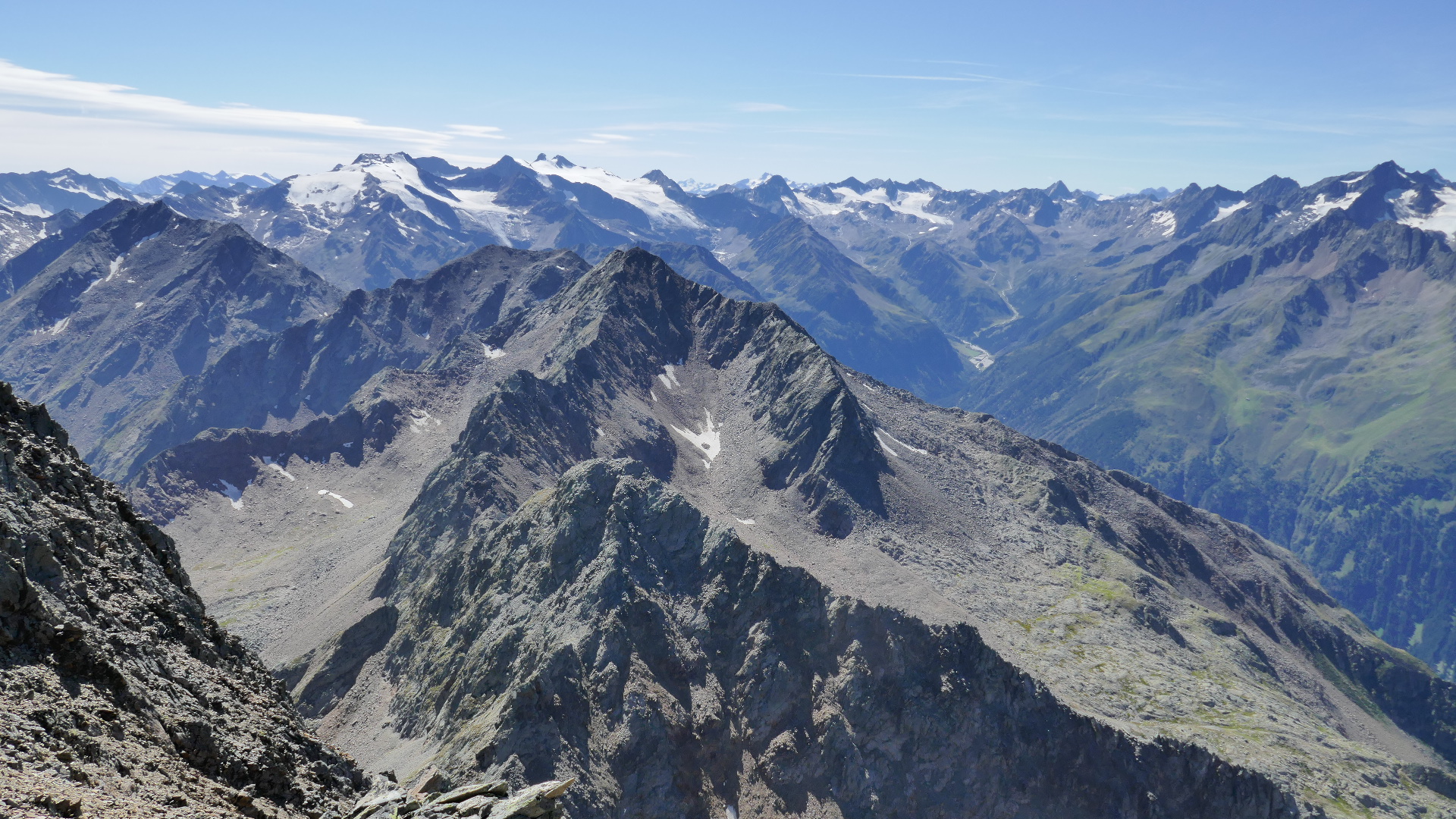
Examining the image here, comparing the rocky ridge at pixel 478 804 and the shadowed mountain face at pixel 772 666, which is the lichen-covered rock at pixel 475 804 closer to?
the rocky ridge at pixel 478 804

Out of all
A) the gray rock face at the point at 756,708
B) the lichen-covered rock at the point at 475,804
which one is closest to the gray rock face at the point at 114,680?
the lichen-covered rock at the point at 475,804

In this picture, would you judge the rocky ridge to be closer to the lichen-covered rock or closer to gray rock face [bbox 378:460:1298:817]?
the lichen-covered rock

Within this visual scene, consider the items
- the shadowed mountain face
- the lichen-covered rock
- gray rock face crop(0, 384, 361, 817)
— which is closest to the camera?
gray rock face crop(0, 384, 361, 817)

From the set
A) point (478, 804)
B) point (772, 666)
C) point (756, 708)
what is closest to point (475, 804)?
point (478, 804)

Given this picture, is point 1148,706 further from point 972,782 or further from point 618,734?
point 618,734

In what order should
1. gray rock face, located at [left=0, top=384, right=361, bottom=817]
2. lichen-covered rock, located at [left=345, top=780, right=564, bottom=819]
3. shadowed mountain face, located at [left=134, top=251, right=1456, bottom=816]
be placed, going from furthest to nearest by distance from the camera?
shadowed mountain face, located at [left=134, top=251, right=1456, bottom=816]
lichen-covered rock, located at [left=345, top=780, right=564, bottom=819]
gray rock face, located at [left=0, top=384, right=361, bottom=817]

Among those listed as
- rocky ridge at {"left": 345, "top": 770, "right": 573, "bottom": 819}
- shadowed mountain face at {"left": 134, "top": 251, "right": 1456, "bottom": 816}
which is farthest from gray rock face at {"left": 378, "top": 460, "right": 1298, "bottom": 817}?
rocky ridge at {"left": 345, "top": 770, "right": 573, "bottom": 819}

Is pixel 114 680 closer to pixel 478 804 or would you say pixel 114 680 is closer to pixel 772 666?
pixel 478 804

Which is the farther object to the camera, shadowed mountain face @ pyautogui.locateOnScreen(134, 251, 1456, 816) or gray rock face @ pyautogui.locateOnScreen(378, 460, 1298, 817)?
shadowed mountain face @ pyautogui.locateOnScreen(134, 251, 1456, 816)

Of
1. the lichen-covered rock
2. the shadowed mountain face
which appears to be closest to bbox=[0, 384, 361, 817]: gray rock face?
the lichen-covered rock

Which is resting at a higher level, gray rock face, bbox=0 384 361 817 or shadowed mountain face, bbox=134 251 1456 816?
gray rock face, bbox=0 384 361 817
